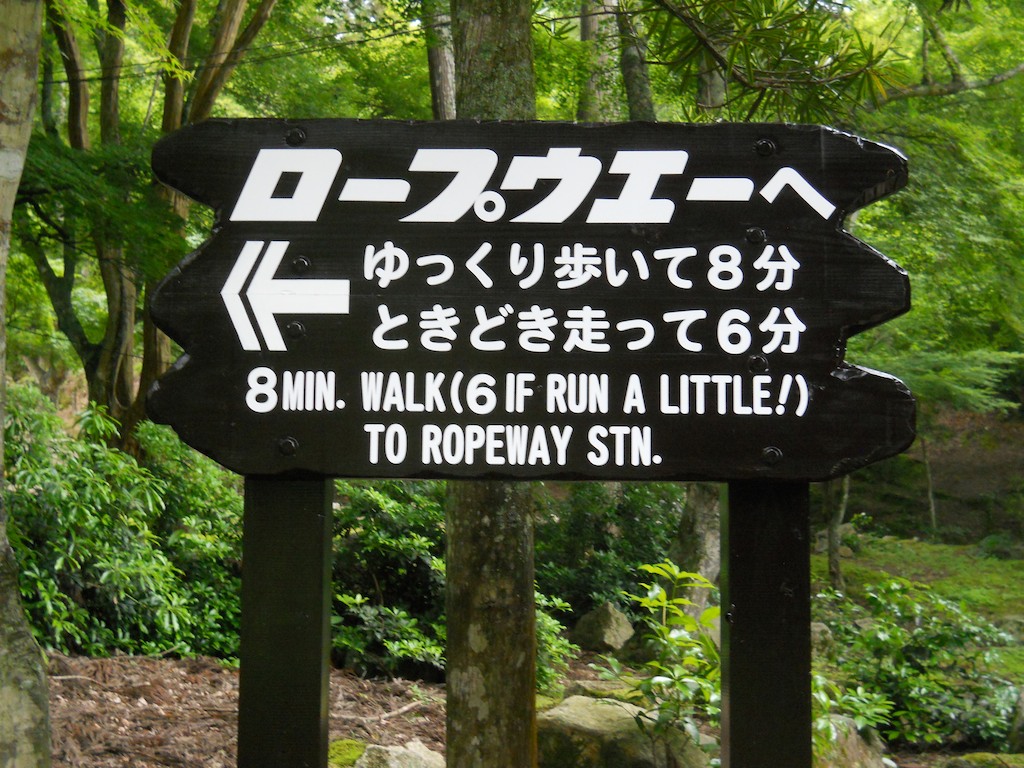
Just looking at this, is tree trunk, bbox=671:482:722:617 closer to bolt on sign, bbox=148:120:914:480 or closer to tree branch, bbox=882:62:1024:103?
tree branch, bbox=882:62:1024:103

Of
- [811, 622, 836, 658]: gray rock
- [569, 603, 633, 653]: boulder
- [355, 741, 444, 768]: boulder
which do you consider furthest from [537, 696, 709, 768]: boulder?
[569, 603, 633, 653]: boulder

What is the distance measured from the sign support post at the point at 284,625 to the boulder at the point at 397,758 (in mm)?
1975

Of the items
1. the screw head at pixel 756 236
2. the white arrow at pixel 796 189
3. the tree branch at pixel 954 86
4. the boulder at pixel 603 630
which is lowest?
the boulder at pixel 603 630

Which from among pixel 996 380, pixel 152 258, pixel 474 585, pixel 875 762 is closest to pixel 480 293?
pixel 474 585

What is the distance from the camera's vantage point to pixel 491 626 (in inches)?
138

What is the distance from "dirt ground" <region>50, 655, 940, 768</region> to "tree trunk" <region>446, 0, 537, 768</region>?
5.27 ft

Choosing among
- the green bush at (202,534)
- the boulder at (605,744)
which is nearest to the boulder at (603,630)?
the green bush at (202,534)

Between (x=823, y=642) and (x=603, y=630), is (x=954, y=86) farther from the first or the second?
(x=603, y=630)

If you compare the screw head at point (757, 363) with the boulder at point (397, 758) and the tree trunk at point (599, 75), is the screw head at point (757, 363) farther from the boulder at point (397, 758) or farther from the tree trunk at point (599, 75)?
the tree trunk at point (599, 75)

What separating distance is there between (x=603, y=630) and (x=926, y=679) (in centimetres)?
310

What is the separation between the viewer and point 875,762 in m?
5.27

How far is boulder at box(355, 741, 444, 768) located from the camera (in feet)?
14.1

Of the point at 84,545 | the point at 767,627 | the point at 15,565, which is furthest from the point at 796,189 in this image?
the point at 84,545

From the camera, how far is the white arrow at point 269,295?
2406 mm
